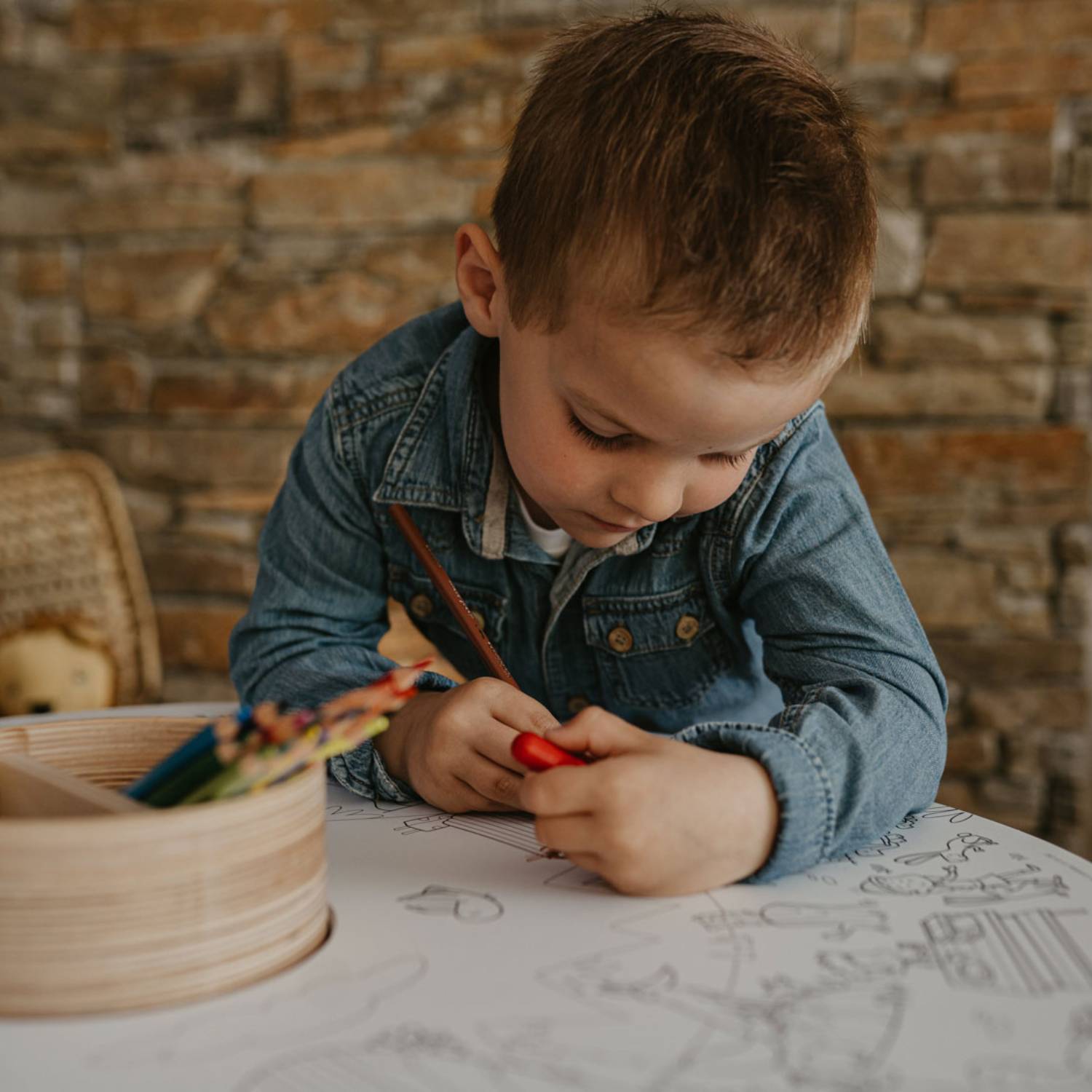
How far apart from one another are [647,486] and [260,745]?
0.99 ft

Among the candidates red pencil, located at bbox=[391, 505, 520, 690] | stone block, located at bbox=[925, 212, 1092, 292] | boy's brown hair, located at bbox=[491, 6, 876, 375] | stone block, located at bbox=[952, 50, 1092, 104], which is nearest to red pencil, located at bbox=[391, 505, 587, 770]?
red pencil, located at bbox=[391, 505, 520, 690]

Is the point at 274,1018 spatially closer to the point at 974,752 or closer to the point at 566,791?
the point at 566,791

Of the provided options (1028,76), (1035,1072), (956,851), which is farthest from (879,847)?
(1028,76)

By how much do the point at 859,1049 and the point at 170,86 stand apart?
193 cm

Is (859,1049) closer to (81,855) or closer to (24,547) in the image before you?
(81,855)

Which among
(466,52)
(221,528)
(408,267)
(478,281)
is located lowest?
(221,528)

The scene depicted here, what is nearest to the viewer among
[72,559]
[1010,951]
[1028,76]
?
[1010,951]

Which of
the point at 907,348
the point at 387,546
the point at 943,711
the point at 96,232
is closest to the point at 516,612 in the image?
the point at 387,546

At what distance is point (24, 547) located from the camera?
1.75 m

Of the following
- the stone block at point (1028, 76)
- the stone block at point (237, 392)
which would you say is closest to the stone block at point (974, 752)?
the stone block at point (1028, 76)

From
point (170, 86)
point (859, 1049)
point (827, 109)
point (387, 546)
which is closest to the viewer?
point (859, 1049)

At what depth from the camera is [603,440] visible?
2.34 ft

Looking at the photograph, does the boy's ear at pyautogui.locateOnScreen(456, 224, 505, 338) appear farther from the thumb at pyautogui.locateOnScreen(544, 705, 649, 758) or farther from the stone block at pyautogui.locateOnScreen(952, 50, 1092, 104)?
the stone block at pyautogui.locateOnScreen(952, 50, 1092, 104)

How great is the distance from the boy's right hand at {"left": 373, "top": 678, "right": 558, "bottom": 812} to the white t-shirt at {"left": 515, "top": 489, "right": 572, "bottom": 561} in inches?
8.6
